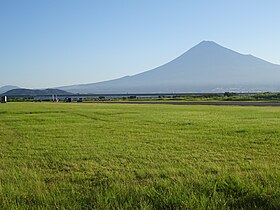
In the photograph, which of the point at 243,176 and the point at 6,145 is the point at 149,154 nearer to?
the point at 243,176

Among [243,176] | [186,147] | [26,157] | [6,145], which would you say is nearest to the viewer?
[243,176]

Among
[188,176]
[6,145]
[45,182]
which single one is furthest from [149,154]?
[6,145]

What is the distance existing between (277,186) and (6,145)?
763cm

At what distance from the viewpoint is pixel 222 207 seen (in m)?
5.00

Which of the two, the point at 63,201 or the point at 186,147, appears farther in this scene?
the point at 186,147

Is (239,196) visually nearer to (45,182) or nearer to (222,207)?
(222,207)

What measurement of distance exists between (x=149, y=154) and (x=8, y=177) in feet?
10.5

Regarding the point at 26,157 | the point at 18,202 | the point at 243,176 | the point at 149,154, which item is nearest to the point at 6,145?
the point at 26,157

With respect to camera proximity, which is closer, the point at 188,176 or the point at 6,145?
the point at 188,176

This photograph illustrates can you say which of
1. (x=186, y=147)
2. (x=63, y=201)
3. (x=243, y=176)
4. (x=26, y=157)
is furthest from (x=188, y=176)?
(x=26, y=157)

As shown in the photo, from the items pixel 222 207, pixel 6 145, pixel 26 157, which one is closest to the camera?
pixel 222 207

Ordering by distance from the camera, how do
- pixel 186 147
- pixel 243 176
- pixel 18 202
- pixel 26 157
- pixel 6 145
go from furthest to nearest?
pixel 6 145 < pixel 186 147 < pixel 26 157 < pixel 243 176 < pixel 18 202

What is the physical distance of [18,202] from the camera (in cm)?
533

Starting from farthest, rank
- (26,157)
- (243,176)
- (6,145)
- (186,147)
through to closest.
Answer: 1. (6,145)
2. (186,147)
3. (26,157)
4. (243,176)
